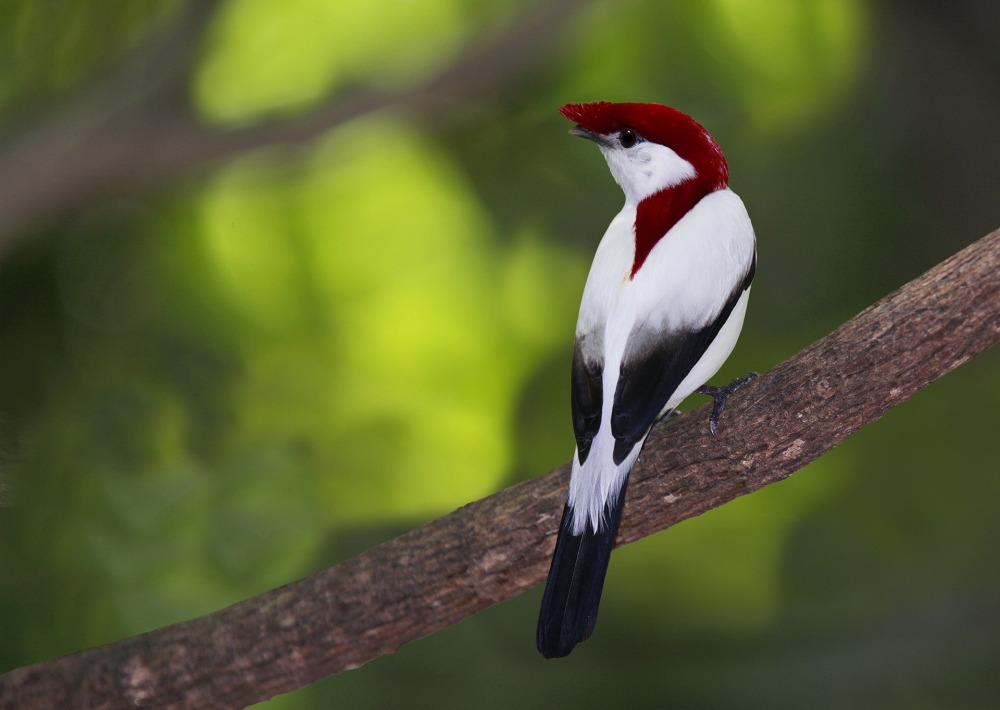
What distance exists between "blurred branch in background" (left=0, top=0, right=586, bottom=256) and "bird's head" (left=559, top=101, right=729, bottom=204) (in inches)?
55.2

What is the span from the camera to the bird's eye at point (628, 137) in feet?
5.98

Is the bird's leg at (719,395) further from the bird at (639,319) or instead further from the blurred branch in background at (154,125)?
the blurred branch in background at (154,125)

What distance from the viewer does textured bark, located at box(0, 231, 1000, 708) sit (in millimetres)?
1638

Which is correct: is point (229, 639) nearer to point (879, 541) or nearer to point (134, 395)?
point (134, 395)

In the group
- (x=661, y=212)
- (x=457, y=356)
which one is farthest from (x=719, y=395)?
(x=457, y=356)

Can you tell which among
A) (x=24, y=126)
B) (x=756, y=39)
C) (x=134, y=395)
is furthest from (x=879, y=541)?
(x=24, y=126)

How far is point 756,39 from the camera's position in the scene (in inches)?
141

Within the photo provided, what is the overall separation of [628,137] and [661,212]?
15 centimetres

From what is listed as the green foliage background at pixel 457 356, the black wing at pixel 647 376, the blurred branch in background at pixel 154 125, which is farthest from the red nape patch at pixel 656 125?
the green foliage background at pixel 457 356

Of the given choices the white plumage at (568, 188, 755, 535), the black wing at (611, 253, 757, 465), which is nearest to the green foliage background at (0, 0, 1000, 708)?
the white plumage at (568, 188, 755, 535)

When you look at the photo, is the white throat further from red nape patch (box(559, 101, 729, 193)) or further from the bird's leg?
the bird's leg

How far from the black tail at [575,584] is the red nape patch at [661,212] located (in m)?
0.42

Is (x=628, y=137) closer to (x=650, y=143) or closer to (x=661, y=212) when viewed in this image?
(x=650, y=143)

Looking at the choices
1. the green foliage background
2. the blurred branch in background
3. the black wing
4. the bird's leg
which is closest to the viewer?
the black wing
